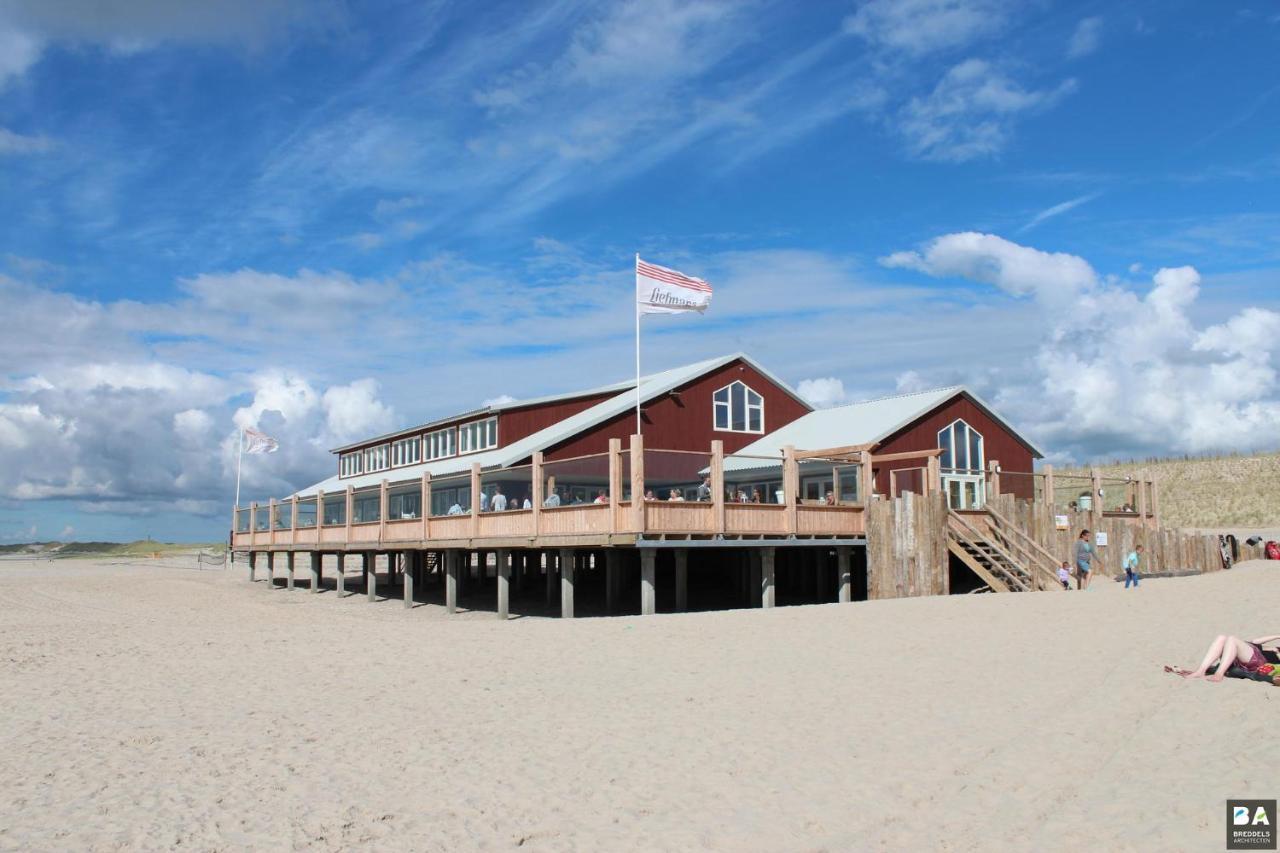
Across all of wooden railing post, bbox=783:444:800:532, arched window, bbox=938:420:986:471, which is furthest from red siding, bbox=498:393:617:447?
wooden railing post, bbox=783:444:800:532

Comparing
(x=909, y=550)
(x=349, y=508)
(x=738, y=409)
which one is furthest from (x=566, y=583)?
(x=738, y=409)

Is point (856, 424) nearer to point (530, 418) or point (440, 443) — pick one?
point (530, 418)

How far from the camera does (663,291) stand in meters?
26.6

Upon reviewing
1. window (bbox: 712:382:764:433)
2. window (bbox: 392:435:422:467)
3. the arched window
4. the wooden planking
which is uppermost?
window (bbox: 712:382:764:433)

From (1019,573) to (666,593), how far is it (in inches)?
404

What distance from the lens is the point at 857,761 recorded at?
9273 millimetres

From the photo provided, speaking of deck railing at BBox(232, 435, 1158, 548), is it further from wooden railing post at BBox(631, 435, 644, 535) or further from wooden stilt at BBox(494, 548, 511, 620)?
wooden stilt at BBox(494, 548, 511, 620)

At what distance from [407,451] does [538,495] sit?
22413 millimetres

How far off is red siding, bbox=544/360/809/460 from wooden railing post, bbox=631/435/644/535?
1089 centimetres

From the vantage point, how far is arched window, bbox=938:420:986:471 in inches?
1302

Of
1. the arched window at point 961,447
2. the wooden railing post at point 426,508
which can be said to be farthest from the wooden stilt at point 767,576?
the arched window at point 961,447

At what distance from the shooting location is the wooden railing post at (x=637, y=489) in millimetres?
20031

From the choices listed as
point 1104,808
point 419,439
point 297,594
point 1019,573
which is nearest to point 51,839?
point 1104,808

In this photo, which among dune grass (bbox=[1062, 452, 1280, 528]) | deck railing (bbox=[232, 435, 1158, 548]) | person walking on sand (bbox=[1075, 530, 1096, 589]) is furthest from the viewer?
dune grass (bbox=[1062, 452, 1280, 528])
